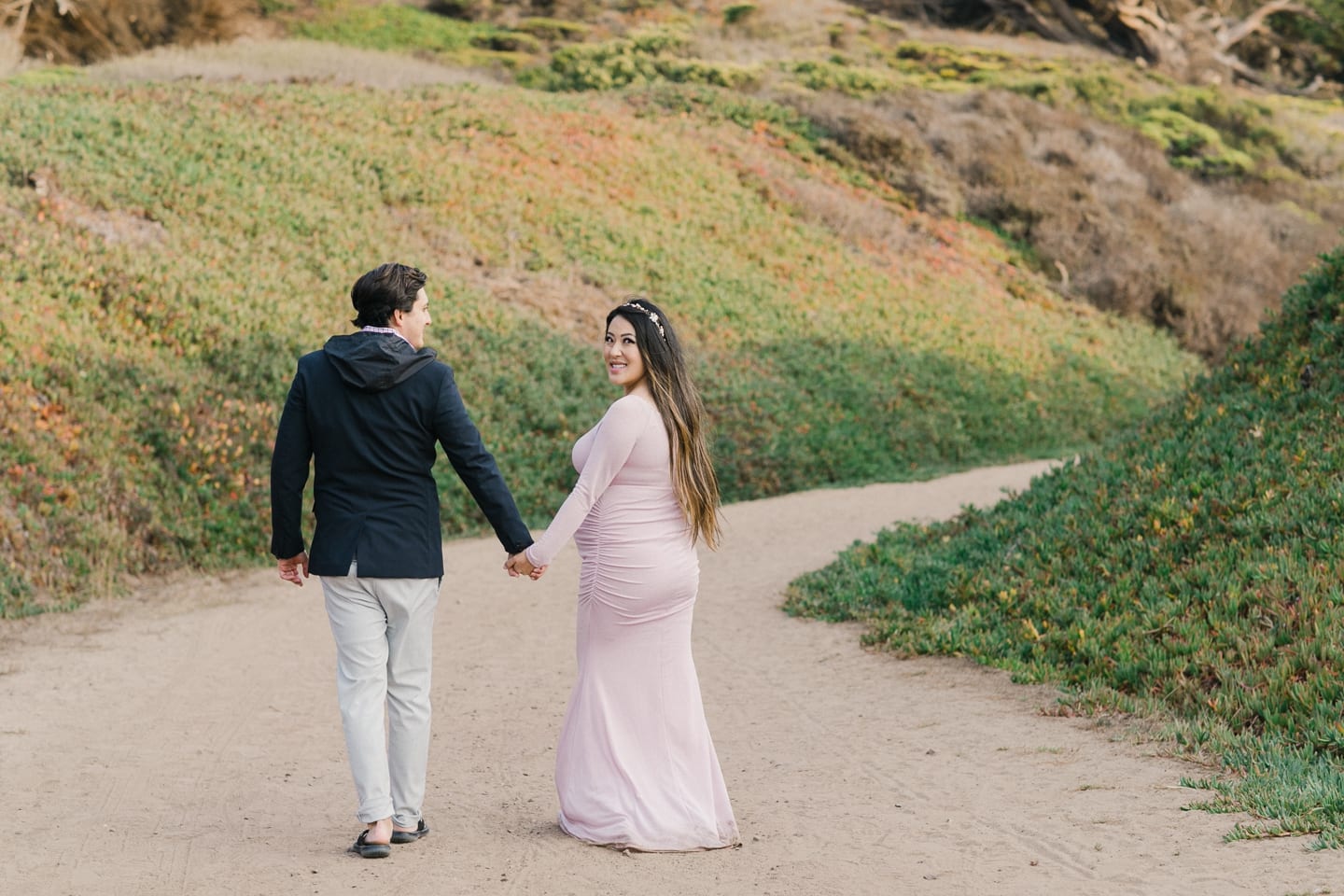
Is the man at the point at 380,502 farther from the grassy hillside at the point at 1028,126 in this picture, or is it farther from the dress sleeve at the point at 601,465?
the grassy hillside at the point at 1028,126

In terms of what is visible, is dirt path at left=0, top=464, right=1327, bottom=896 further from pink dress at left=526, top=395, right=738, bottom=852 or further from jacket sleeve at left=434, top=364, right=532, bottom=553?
jacket sleeve at left=434, top=364, right=532, bottom=553

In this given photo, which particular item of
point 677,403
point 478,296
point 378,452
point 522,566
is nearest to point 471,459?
point 378,452

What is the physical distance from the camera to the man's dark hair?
508 centimetres

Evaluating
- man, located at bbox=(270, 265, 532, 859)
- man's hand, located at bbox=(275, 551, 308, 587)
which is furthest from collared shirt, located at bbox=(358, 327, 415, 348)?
man's hand, located at bbox=(275, 551, 308, 587)

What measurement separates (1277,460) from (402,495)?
6.62 metres

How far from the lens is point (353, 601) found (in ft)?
16.4

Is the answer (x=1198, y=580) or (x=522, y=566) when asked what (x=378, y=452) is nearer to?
(x=522, y=566)

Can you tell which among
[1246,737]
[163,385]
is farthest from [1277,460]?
[163,385]

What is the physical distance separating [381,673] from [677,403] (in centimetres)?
148

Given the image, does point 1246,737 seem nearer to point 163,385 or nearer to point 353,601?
point 353,601

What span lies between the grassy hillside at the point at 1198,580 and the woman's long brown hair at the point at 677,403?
238 cm

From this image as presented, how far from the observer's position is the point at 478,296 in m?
19.5

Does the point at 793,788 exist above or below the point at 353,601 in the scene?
below

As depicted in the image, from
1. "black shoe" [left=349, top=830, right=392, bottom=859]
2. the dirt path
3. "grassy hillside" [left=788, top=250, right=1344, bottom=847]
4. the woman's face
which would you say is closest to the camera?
the dirt path
